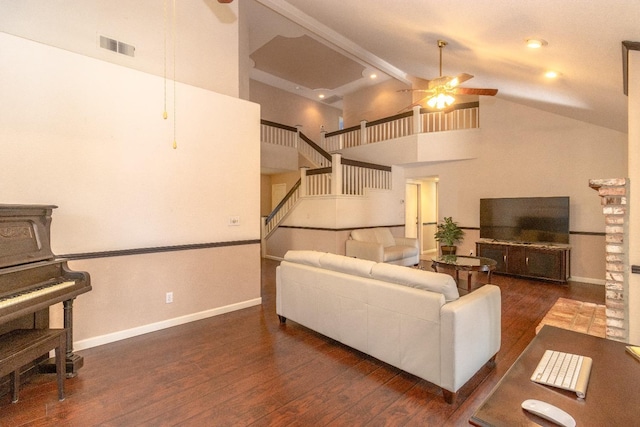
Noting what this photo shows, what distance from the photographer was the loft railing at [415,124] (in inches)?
263

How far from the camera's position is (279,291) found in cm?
353

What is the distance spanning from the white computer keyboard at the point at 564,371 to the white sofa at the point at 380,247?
14.1ft

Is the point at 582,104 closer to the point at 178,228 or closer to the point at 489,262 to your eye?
the point at 489,262

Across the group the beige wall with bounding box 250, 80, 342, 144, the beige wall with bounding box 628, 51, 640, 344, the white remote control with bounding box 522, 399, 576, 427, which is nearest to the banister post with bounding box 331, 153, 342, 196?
the beige wall with bounding box 250, 80, 342, 144

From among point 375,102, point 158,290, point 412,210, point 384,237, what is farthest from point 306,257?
point 375,102

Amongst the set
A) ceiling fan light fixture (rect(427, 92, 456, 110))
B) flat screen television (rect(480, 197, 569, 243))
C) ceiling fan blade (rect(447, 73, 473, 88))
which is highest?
ceiling fan blade (rect(447, 73, 473, 88))

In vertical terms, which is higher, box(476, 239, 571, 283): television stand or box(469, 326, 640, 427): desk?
box(469, 326, 640, 427): desk

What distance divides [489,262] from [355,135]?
529 centimetres

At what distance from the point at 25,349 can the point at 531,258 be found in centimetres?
667

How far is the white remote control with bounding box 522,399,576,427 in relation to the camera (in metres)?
0.90

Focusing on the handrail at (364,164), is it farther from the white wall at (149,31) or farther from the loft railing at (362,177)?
the white wall at (149,31)

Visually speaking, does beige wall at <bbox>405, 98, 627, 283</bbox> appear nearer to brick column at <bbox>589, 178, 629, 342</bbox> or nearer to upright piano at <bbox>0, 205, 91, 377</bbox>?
brick column at <bbox>589, 178, 629, 342</bbox>

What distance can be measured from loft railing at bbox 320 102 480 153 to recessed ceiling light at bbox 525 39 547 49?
415cm

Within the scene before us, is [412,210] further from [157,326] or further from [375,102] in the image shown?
[157,326]
